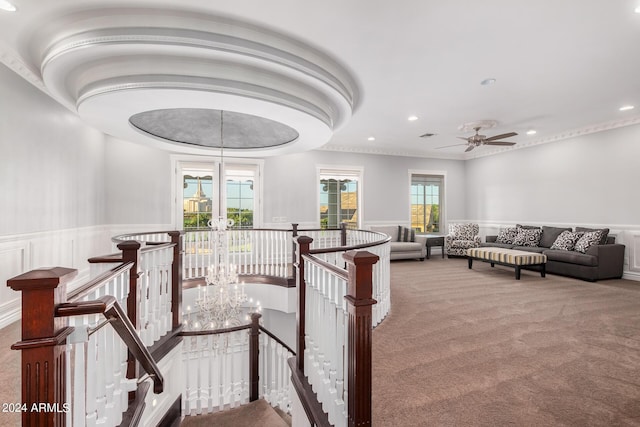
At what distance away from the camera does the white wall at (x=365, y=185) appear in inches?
294

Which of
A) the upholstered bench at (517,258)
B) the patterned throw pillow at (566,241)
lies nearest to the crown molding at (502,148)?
the patterned throw pillow at (566,241)

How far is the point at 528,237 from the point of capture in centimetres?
697

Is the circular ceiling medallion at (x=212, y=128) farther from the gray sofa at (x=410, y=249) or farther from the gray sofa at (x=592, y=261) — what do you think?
the gray sofa at (x=592, y=261)

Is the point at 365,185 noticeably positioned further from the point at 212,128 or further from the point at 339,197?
the point at 212,128

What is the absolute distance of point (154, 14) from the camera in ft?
8.60

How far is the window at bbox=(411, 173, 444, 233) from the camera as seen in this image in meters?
9.03

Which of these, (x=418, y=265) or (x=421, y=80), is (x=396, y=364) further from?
(x=418, y=265)

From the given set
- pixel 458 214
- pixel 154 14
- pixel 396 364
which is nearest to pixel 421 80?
pixel 154 14

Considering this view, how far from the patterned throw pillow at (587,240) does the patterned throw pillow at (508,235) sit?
1424mm

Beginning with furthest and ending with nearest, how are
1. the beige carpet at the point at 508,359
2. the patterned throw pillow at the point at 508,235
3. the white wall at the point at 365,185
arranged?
the white wall at the point at 365,185 → the patterned throw pillow at the point at 508,235 → the beige carpet at the point at 508,359

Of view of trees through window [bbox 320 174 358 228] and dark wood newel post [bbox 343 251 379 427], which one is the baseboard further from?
dark wood newel post [bbox 343 251 379 427]

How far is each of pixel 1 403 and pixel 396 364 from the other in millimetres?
3011

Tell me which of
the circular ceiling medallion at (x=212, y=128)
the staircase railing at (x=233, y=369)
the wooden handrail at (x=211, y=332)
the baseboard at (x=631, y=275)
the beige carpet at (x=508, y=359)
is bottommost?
the staircase railing at (x=233, y=369)

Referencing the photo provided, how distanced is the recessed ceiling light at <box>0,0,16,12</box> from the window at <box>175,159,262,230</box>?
4234mm
